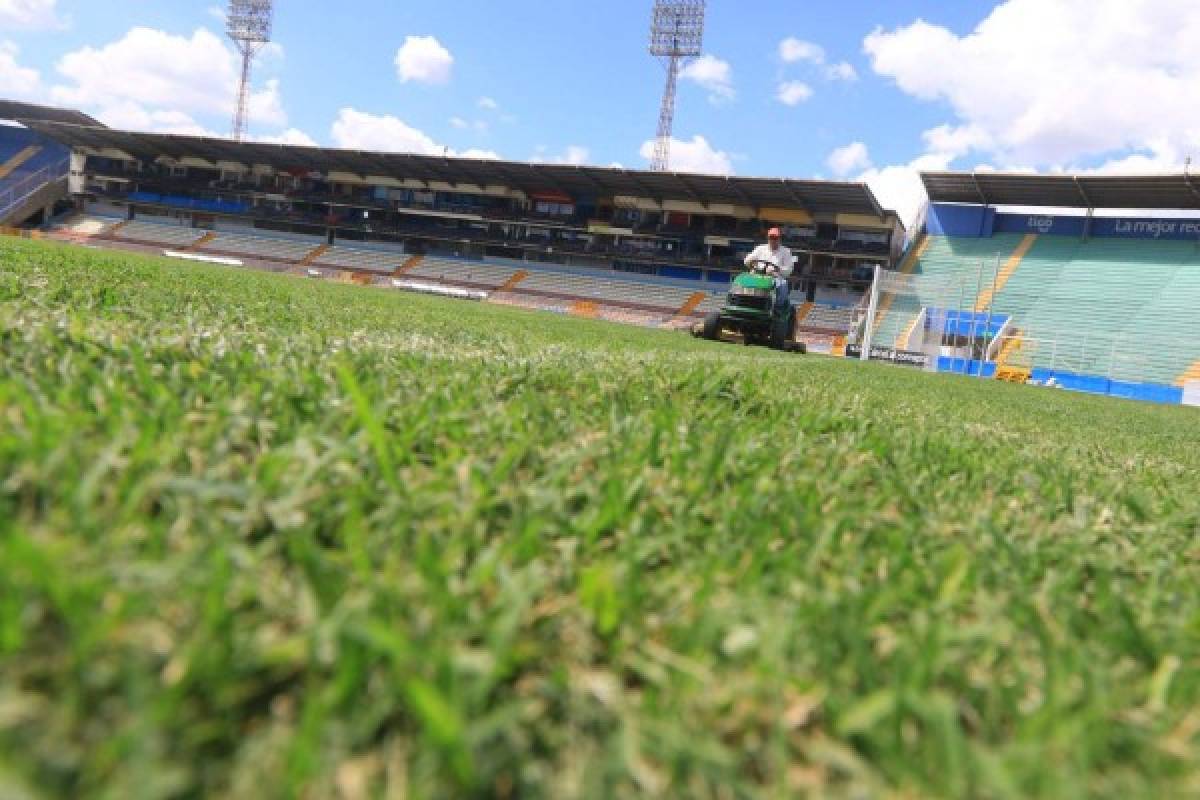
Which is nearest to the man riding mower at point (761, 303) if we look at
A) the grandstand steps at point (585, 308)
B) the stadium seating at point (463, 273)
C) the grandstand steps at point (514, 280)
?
the grandstand steps at point (585, 308)

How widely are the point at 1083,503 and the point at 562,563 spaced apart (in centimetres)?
150

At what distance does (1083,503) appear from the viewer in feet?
6.11

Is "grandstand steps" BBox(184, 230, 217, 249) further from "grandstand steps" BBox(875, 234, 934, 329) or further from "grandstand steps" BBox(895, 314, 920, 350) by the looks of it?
"grandstand steps" BBox(895, 314, 920, 350)

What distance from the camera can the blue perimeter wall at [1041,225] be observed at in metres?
32.8

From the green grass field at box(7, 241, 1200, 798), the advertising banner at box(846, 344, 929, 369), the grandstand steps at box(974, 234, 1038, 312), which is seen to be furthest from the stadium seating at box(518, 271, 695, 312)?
the green grass field at box(7, 241, 1200, 798)

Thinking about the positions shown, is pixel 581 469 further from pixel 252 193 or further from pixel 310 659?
pixel 252 193

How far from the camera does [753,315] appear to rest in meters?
12.1

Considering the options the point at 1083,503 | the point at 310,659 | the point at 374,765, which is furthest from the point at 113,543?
the point at 1083,503

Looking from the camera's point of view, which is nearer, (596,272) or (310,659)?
(310,659)

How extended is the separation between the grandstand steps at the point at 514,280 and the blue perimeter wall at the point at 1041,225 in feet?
67.0

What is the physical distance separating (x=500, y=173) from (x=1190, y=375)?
1247 inches

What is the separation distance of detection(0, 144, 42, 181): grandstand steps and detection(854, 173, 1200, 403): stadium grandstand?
51675mm

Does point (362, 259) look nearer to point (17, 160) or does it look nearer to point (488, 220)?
point (488, 220)

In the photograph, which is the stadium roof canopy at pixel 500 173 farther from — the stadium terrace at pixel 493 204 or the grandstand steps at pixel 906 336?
the grandstand steps at pixel 906 336
